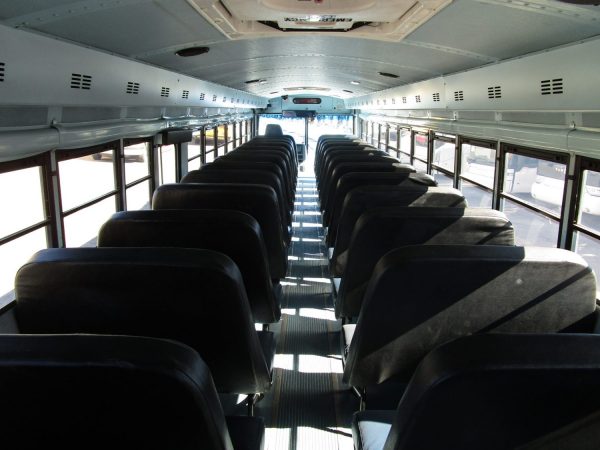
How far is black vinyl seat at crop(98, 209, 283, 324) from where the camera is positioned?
271 cm

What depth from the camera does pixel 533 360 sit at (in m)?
1.02

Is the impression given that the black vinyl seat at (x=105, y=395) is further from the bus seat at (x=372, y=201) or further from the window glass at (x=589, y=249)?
the window glass at (x=589, y=249)

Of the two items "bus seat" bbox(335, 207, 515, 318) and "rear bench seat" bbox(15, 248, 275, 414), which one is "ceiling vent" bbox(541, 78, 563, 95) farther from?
"rear bench seat" bbox(15, 248, 275, 414)

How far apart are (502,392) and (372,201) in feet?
9.00

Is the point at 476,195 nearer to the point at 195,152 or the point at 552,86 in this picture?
the point at 552,86

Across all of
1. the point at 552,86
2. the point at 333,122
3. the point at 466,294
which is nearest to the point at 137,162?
the point at 552,86

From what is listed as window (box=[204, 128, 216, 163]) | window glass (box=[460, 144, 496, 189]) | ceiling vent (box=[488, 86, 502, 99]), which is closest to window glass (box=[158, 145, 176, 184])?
window (box=[204, 128, 216, 163])

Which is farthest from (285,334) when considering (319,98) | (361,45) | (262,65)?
(319,98)

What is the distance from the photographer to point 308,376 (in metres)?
3.58

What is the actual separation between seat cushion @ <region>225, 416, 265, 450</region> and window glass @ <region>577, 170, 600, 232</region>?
2.62 meters

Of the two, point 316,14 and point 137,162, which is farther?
point 137,162

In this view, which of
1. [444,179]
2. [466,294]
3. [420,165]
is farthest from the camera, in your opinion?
[420,165]

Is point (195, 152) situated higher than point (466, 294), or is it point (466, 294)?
point (195, 152)

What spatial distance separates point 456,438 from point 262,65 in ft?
20.6
